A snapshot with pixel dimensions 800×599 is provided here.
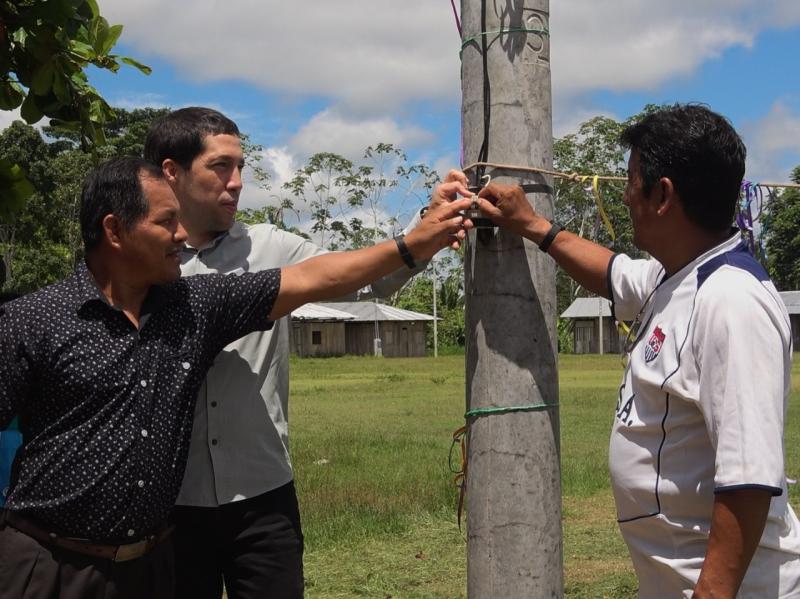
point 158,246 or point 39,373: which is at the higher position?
point 158,246

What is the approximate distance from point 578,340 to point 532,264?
60.0 metres

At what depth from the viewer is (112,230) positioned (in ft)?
9.65

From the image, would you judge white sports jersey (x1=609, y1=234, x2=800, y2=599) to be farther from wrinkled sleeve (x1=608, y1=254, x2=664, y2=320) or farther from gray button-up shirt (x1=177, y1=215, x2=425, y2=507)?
gray button-up shirt (x1=177, y1=215, x2=425, y2=507)

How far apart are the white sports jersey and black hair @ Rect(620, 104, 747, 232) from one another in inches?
4.1

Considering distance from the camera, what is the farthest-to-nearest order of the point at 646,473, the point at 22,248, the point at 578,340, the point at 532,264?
1. the point at 578,340
2. the point at 22,248
3. the point at 532,264
4. the point at 646,473

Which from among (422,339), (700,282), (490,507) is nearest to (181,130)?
(490,507)

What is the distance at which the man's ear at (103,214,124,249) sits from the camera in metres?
2.93

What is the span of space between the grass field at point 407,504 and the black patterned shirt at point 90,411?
10.3 feet

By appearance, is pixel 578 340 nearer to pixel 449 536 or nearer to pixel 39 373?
pixel 449 536

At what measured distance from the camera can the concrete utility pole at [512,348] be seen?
293 centimetres

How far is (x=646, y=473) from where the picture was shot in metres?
2.48

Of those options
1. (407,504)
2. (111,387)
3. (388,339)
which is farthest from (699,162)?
(388,339)

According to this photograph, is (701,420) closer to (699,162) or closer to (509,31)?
(699,162)

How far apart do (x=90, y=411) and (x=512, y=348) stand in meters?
1.24
